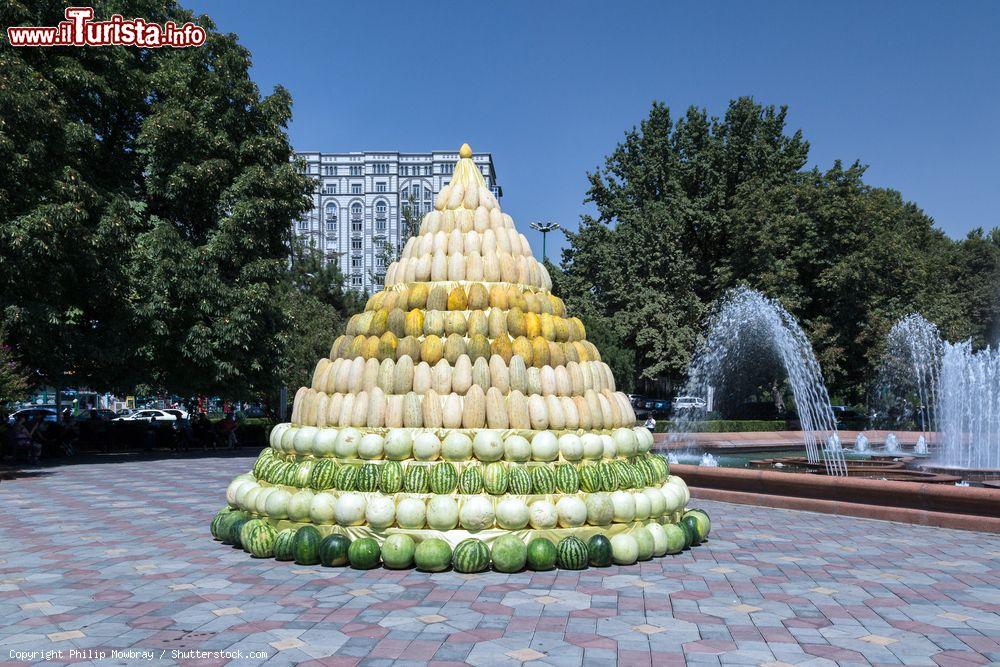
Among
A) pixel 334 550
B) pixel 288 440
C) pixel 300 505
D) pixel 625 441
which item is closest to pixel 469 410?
pixel 625 441

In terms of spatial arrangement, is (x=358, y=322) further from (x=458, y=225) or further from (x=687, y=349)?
(x=687, y=349)

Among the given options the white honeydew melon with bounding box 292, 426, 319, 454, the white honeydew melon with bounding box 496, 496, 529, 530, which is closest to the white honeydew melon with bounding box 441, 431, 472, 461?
the white honeydew melon with bounding box 496, 496, 529, 530

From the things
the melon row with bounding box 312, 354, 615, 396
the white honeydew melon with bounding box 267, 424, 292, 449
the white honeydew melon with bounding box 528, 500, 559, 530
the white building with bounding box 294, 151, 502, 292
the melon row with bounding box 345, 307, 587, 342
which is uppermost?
the white building with bounding box 294, 151, 502, 292

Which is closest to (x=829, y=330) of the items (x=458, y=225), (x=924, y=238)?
(x=924, y=238)

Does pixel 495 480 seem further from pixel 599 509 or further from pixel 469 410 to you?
pixel 599 509

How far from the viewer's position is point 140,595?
26.5 ft

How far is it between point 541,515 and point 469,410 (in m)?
1.54

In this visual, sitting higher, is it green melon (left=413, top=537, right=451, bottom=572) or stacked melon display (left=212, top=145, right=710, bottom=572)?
stacked melon display (left=212, top=145, right=710, bottom=572)

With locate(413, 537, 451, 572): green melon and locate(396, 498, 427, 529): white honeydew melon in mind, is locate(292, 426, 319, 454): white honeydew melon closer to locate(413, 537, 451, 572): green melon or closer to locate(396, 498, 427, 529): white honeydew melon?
locate(396, 498, 427, 529): white honeydew melon

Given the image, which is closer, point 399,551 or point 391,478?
point 399,551

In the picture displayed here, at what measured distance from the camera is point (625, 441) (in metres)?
10.3

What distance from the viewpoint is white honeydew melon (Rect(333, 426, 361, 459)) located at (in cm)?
979

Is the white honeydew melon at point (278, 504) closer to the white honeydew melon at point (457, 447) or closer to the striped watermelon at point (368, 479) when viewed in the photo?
the striped watermelon at point (368, 479)

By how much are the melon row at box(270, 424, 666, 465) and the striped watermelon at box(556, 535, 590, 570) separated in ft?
3.30
